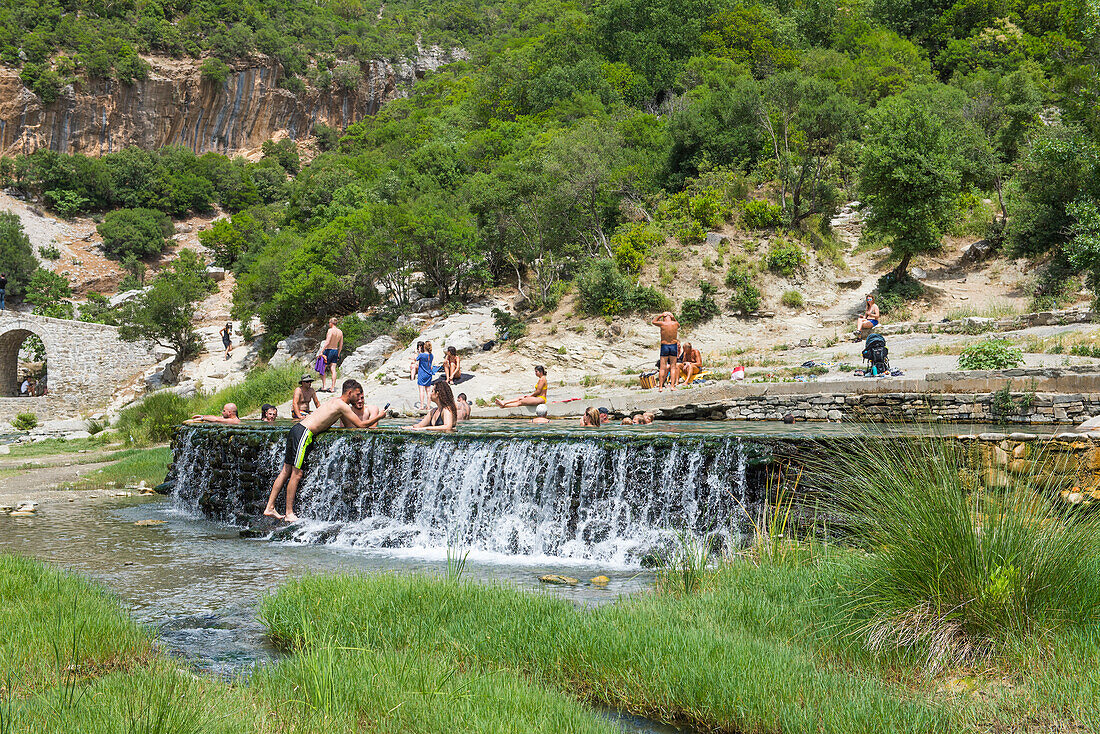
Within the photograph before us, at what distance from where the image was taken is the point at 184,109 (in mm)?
74438

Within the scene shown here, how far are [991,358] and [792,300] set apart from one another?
11444 mm

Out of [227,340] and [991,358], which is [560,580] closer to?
[991,358]

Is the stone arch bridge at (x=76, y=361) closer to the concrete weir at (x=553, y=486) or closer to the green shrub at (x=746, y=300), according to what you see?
the green shrub at (x=746, y=300)

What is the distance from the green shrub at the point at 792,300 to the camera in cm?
2441

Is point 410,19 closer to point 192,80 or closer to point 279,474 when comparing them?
point 192,80

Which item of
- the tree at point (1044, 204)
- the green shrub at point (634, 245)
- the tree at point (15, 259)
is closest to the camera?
the tree at point (1044, 204)

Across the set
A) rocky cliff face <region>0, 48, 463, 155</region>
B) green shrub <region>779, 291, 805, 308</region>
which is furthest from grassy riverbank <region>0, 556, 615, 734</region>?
rocky cliff face <region>0, 48, 463, 155</region>

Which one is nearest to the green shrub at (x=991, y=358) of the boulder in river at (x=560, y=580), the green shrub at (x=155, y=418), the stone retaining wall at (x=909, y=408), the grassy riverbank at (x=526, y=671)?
the stone retaining wall at (x=909, y=408)

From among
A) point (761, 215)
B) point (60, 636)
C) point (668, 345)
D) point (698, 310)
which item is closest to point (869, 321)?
point (698, 310)

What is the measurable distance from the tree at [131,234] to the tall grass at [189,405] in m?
42.1

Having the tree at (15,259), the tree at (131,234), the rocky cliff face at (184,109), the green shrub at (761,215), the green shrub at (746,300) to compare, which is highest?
the rocky cliff face at (184,109)

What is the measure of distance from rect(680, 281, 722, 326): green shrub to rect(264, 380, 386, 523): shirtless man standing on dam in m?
14.6

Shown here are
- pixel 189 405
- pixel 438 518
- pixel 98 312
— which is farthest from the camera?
pixel 98 312

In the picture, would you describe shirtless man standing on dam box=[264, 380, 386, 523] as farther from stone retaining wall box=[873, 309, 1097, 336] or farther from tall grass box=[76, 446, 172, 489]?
stone retaining wall box=[873, 309, 1097, 336]
